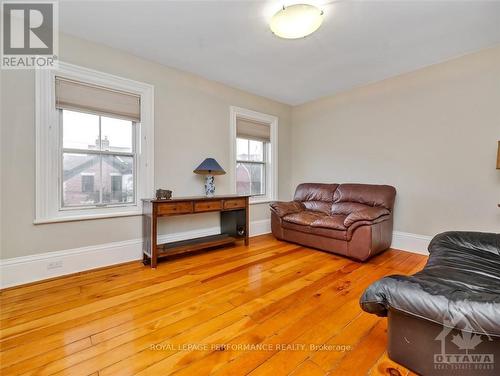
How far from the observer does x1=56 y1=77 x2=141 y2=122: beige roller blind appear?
2523 mm

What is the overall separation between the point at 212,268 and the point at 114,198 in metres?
1.54

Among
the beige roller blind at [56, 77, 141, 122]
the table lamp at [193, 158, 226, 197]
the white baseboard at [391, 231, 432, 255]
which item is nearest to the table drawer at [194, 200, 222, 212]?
the table lamp at [193, 158, 226, 197]

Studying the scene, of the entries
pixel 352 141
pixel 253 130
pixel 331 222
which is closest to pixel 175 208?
pixel 331 222

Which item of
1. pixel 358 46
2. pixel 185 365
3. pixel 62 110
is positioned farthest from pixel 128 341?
pixel 358 46

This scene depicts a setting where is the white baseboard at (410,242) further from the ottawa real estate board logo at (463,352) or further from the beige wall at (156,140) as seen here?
the ottawa real estate board logo at (463,352)

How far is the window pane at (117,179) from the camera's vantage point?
2.92 metres

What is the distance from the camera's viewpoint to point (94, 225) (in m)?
2.75

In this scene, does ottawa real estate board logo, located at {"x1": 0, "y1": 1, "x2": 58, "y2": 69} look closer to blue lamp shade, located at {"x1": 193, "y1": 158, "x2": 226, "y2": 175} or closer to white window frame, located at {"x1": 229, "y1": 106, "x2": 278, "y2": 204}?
blue lamp shade, located at {"x1": 193, "y1": 158, "x2": 226, "y2": 175}

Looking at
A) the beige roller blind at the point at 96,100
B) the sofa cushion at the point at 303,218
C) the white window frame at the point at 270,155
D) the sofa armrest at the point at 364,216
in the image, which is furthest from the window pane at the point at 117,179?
the sofa armrest at the point at 364,216

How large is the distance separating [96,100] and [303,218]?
3128 mm

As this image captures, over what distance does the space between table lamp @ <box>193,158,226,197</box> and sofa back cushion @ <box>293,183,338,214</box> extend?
1.74m

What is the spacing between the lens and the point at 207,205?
3.23m

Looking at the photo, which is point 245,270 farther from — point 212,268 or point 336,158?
point 336,158

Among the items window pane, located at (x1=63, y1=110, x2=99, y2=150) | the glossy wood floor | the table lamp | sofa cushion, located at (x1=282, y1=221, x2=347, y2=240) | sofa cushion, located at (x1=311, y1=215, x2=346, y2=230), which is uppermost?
window pane, located at (x1=63, y1=110, x2=99, y2=150)
